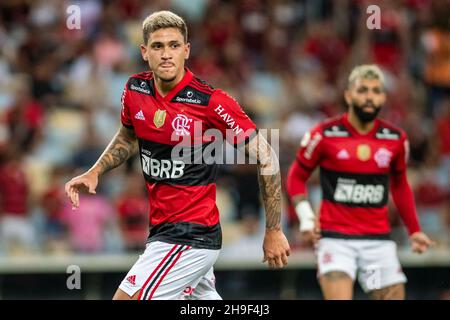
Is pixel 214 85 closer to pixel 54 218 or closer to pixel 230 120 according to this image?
pixel 54 218

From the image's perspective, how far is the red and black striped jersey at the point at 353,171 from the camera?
8922mm

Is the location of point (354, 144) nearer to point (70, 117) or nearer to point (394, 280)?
point (394, 280)

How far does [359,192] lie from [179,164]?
2.43 metres

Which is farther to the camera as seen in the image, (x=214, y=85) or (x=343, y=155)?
(x=214, y=85)

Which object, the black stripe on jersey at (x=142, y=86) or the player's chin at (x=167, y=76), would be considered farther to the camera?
the black stripe on jersey at (x=142, y=86)

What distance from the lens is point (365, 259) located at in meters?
8.95

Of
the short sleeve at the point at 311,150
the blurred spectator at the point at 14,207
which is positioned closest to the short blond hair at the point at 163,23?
the short sleeve at the point at 311,150

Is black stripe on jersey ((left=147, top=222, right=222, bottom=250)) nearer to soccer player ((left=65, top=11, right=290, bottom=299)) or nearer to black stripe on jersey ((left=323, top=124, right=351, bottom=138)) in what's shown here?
soccer player ((left=65, top=11, right=290, bottom=299))

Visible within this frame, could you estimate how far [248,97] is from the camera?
Answer: 1578 cm

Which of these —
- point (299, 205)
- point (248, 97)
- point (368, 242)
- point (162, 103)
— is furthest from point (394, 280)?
point (248, 97)

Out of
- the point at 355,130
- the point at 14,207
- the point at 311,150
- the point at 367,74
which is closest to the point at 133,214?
the point at 14,207

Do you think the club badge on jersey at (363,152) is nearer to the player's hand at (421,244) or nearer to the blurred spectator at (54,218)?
the player's hand at (421,244)

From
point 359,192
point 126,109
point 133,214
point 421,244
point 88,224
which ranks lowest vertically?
point 88,224

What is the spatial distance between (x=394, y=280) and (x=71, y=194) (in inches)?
130
